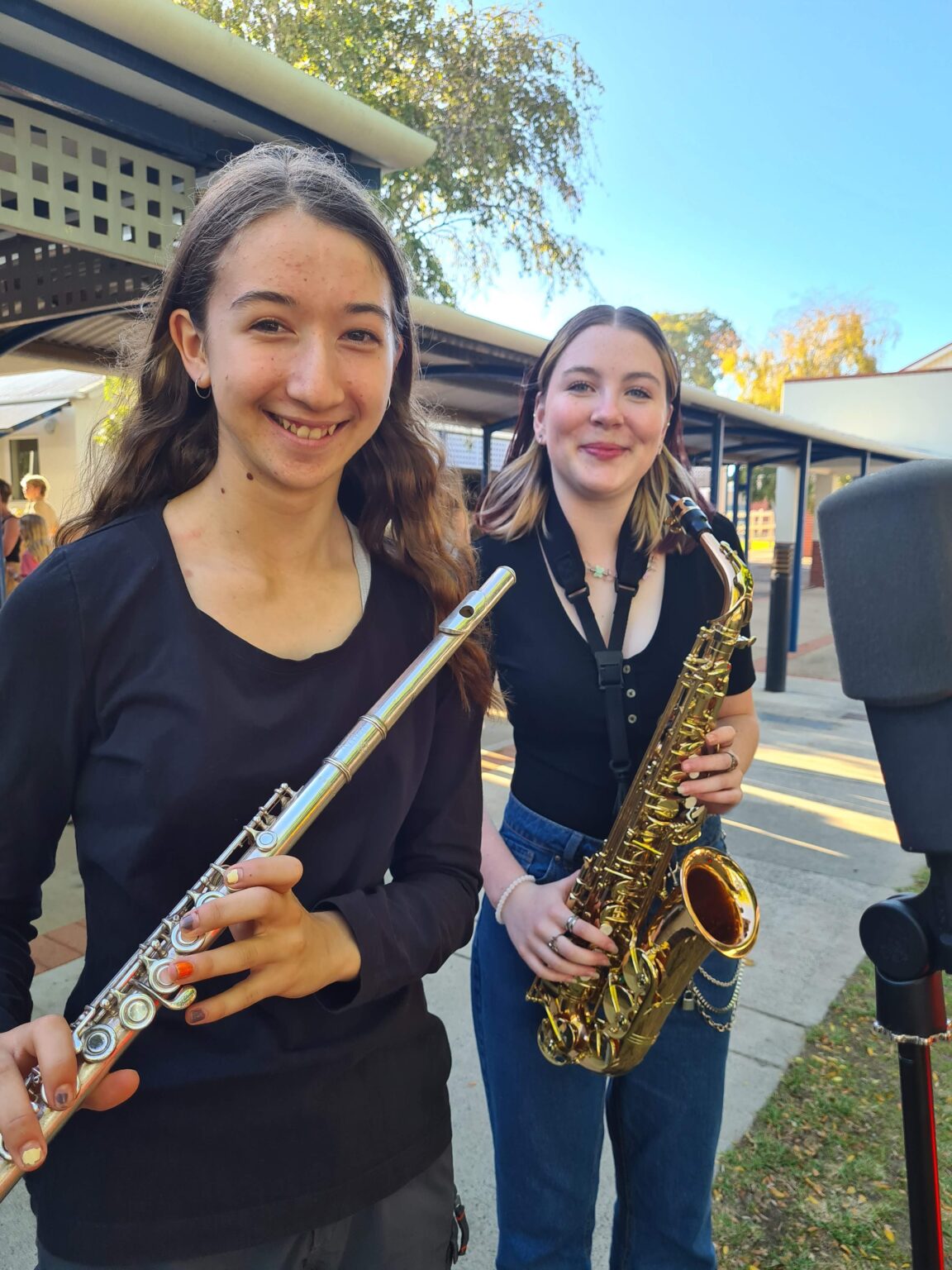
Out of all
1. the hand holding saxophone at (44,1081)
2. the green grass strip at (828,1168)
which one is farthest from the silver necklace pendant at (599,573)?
the green grass strip at (828,1168)

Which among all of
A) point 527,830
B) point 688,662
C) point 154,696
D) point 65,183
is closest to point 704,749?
point 688,662

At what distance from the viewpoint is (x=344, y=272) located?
3.82 ft

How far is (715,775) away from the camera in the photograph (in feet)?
5.80

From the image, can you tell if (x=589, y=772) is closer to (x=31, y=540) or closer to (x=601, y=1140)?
(x=601, y=1140)

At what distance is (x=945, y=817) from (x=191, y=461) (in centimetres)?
120

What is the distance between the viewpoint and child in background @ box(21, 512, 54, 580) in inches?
330

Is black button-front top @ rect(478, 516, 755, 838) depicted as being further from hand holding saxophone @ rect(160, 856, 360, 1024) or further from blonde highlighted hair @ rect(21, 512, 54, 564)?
blonde highlighted hair @ rect(21, 512, 54, 564)

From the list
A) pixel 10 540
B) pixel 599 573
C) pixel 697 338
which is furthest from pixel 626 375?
pixel 697 338

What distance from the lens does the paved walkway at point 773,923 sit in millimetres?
2773

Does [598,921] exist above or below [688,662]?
below

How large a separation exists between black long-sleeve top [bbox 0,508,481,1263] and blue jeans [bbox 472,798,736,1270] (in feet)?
1.74

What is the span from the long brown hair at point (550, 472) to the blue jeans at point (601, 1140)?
3.12 ft

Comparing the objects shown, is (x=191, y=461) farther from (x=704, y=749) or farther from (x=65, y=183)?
(x=65, y=183)

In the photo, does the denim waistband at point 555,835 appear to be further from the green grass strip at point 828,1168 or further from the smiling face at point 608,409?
the green grass strip at point 828,1168
